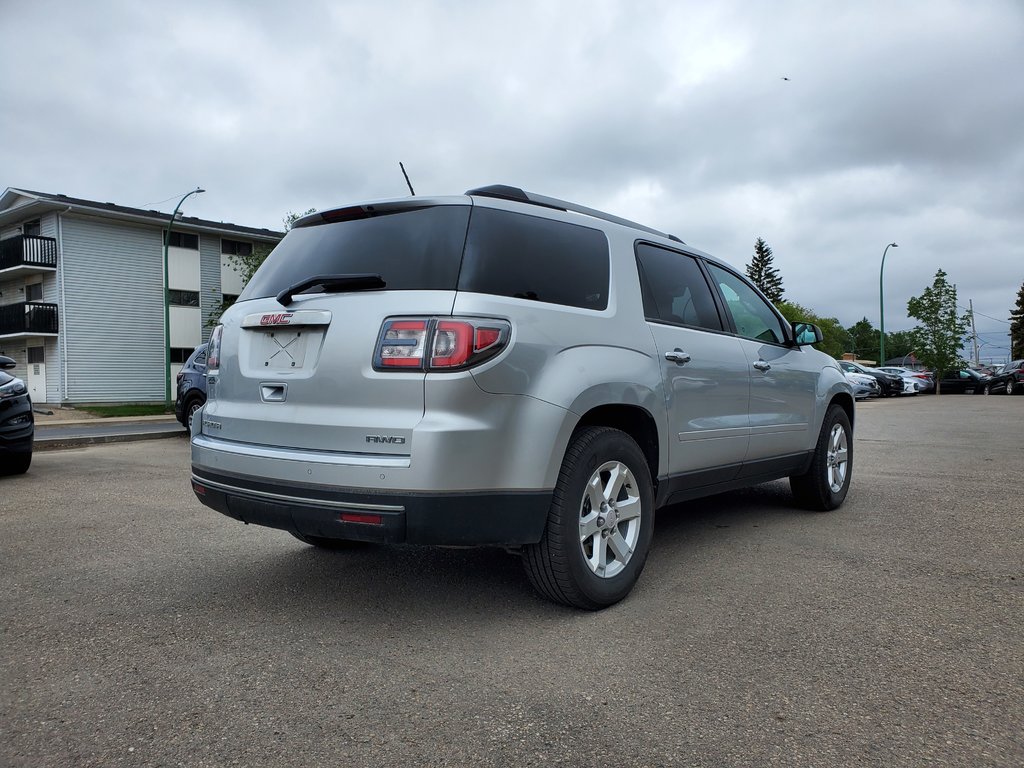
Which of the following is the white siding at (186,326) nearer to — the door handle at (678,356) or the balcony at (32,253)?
the balcony at (32,253)

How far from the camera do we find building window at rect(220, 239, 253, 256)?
3372 cm

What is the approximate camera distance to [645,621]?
339 centimetres

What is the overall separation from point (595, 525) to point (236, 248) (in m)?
33.8

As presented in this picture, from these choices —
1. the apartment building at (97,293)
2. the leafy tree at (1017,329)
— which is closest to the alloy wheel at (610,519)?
the apartment building at (97,293)

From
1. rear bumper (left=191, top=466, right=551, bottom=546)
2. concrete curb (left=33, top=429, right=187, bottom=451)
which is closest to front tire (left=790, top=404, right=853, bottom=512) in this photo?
rear bumper (left=191, top=466, right=551, bottom=546)

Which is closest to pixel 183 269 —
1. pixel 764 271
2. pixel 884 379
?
pixel 884 379

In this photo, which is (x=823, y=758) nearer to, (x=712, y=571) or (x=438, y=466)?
(x=438, y=466)

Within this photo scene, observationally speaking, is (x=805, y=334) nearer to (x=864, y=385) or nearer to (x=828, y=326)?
(x=864, y=385)

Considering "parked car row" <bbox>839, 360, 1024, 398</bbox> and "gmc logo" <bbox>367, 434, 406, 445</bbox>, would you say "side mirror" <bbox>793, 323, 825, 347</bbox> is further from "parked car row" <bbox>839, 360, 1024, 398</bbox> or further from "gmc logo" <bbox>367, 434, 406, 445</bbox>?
"parked car row" <bbox>839, 360, 1024, 398</bbox>

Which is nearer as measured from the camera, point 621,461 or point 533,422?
point 533,422

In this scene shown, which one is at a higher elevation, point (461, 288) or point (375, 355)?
point (461, 288)

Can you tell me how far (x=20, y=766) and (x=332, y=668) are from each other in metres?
1.00

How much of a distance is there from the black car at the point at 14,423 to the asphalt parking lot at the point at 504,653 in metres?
3.07

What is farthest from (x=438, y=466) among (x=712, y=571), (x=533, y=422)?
(x=712, y=571)
